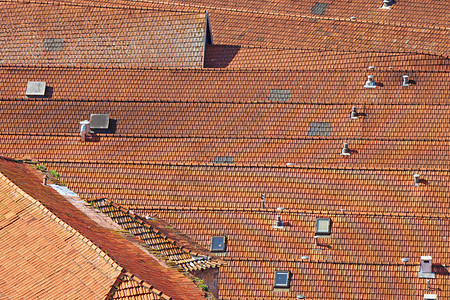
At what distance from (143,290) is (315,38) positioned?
3538 cm

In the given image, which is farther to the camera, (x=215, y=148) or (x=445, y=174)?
(x=215, y=148)

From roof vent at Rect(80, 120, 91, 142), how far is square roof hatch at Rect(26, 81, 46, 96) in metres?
5.70

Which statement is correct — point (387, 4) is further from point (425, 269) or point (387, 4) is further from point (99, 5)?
point (425, 269)

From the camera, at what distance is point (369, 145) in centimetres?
5662

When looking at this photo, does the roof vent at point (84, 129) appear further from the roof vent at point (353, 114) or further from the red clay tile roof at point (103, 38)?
the roof vent at point (353, 114)

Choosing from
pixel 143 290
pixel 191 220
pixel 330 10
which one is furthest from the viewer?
pixel 330 10

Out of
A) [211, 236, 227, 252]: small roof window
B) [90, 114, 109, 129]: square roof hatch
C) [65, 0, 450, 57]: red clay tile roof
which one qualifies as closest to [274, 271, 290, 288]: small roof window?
[211, 236, 227, 252]: small roof window

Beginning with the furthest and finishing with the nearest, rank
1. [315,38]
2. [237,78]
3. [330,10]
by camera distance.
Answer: [330,10]
[315,38]
[237,78]

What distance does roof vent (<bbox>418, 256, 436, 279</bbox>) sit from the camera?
161ft

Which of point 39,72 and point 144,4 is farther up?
point 144,4

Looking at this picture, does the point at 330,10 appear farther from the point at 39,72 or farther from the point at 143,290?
the point at 143,290

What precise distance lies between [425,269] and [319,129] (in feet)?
39.7

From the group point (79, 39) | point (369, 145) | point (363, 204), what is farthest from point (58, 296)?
point (79, 39)

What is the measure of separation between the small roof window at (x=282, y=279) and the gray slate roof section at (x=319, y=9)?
28.3 metres
